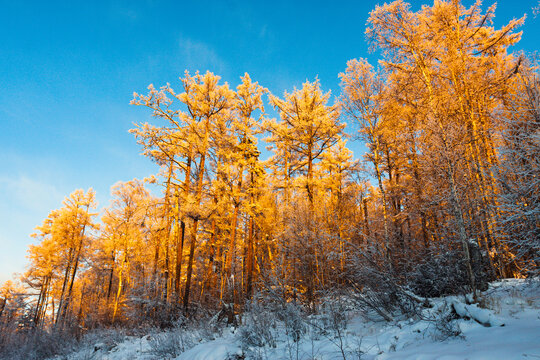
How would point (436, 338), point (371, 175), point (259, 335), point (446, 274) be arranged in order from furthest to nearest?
point (371, 175) → point (446, 274) → point (259, 335) → point (436, 338)

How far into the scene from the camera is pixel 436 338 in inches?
157

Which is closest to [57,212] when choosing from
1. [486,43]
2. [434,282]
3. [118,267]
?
[118,267]

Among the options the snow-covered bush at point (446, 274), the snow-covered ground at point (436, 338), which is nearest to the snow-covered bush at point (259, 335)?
the snow-covered ground at point (436, 338)

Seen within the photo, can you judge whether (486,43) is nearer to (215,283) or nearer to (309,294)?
(309,294)

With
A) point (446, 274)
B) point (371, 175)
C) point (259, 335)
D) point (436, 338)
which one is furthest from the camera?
point (371, 175)

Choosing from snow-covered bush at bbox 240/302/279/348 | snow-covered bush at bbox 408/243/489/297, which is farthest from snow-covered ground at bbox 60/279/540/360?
snow-covered bush at bbox 408/243/489/297

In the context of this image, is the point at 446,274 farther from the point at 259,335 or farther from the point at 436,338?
the point at 259,335

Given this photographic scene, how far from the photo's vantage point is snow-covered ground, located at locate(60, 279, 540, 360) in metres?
3.11

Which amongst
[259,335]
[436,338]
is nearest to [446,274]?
[436,338]

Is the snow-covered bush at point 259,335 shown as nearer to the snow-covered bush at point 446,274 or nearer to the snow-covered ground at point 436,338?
the snow-covered ground at point 436,338

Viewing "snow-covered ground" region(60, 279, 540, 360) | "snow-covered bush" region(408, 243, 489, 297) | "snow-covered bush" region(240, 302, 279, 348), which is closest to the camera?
"snow-covered ground" region(60, 279, 540, 360)

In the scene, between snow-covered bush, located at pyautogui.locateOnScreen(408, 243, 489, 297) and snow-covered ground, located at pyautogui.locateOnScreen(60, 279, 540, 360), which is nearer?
snow-covered ground, located at pyautogui.locateOnScreen(60, 279, 540, 360)

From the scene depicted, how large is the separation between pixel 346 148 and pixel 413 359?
20161 millimetres

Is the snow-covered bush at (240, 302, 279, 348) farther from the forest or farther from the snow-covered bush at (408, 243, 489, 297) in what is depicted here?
the snow-covered bush at (408, 243, 489, 297)
